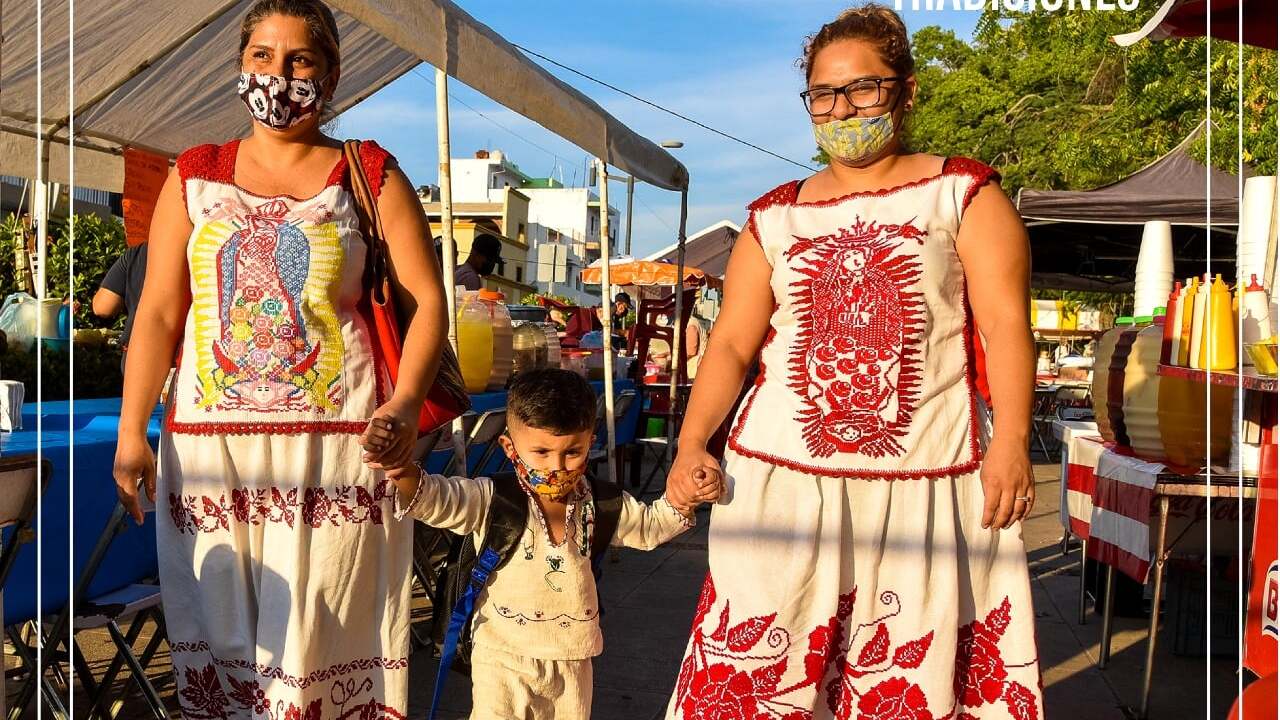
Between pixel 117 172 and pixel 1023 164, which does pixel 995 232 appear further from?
pixel 1023 164

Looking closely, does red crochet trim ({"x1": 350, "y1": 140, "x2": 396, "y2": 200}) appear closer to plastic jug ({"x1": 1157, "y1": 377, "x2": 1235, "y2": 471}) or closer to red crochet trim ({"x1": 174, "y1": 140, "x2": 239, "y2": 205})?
red crochet trim ({"x1": 174, "y1": 140, "x2": 239, "y2": 205})

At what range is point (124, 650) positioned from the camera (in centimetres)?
350

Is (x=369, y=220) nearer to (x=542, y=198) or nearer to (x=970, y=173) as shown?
(x=970, y=173)

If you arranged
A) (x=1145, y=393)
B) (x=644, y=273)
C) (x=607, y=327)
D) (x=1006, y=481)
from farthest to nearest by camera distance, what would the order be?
(x=644, y=273) < (x=607, y=327) < (x=1145, y=393) < (x=1006, y=481)

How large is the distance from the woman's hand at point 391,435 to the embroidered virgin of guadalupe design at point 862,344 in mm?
790

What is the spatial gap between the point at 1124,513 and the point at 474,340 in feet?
10.2

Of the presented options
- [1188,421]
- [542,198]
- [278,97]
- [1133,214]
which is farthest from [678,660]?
[542,198]

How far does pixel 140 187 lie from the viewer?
7.70 metres

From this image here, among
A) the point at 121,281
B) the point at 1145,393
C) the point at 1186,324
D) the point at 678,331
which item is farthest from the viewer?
the point at 678,331

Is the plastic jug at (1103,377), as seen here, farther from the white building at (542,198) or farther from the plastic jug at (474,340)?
the white building at (542,198)

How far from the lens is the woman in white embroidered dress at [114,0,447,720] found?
2.50 meters

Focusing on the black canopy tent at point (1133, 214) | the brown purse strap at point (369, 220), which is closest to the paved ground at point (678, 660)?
the brown purse strap at point (369, 220)

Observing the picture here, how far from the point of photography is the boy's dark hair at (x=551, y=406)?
9.71 ft

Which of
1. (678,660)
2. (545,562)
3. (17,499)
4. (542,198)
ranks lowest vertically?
(678,660)
